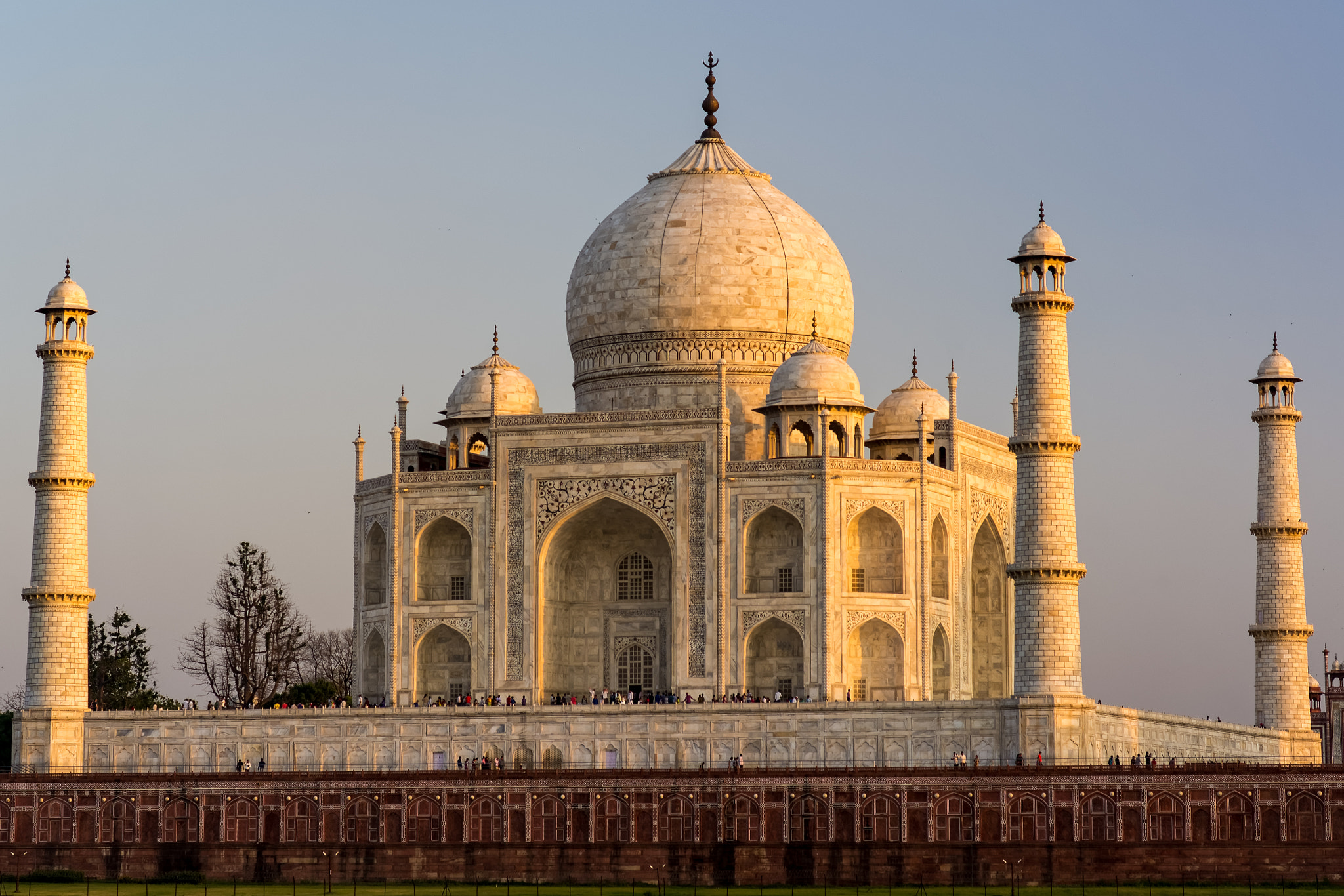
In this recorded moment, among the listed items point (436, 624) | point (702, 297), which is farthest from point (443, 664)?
point (702, 297)

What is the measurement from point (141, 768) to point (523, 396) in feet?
31.6

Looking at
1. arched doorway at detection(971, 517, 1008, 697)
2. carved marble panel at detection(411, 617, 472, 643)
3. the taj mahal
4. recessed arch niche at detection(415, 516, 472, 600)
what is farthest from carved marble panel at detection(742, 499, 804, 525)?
carved marble panel at detection(411, 617, 472, 643)

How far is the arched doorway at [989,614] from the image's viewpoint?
4541cm

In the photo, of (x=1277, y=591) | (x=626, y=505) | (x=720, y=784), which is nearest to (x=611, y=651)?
(x=626, y=505)

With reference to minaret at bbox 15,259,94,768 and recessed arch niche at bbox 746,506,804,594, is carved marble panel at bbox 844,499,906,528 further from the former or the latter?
minaret at bbox 15,259,94,768

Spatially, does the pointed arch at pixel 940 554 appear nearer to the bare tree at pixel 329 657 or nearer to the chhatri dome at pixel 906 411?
the chhatri dome at pixel 906 411

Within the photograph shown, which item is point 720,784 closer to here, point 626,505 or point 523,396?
point 626,505

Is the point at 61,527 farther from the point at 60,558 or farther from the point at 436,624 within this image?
the point at 436,624

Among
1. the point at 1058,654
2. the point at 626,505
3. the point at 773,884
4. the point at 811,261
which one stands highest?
the point at 811,261

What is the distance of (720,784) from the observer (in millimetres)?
36031

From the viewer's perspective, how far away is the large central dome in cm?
4569

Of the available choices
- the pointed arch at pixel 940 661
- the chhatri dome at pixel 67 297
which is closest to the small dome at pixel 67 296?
the chhatri dome at pixel 67 297

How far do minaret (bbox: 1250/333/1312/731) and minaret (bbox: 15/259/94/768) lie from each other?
20.0 metres

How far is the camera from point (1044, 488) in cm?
3731
